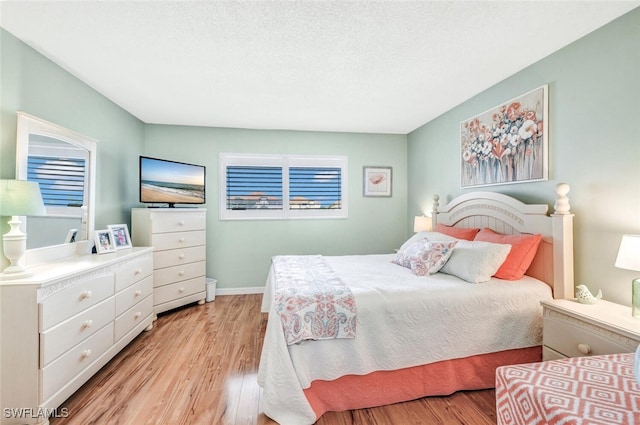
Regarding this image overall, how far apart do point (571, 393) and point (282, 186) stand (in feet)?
12.1

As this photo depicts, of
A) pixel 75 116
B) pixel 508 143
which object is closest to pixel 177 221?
pixel 75 116

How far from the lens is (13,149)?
6.17 ft

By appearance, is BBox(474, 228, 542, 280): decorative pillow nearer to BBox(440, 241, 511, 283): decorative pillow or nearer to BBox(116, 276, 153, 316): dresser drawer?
BBox(440, 241, 511, 283): decorative pillow

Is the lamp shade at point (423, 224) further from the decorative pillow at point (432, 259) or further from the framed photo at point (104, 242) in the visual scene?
the framed photo at point (104, 242)

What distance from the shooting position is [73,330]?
5.92 feet

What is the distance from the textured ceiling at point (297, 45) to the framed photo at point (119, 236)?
1.40 m

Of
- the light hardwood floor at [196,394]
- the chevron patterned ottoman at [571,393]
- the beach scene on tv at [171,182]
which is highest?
the beach scene on tv at [171,182]

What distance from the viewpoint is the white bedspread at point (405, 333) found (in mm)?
1608

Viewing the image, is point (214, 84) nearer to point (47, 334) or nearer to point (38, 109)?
point (38, 109)

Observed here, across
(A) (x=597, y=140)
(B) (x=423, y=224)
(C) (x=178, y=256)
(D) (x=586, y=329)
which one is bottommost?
(D) (x=586, y=329)

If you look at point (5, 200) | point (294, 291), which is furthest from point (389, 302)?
point (5, 200)

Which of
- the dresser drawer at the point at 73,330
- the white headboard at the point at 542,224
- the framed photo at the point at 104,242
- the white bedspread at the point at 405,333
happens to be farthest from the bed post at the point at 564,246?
the framed photo at the point at 104,242

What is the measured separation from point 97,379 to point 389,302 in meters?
2.25

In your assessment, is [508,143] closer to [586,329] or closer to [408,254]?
[408,254]
